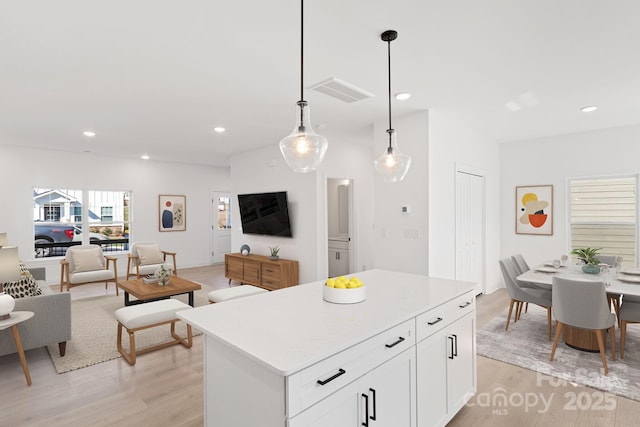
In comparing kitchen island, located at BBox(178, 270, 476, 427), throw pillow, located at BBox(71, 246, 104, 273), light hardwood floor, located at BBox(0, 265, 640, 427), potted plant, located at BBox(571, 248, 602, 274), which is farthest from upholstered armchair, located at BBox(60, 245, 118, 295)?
potted plant, located at BBox(571, 248, 602, 274)

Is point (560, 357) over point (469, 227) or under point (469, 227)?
under

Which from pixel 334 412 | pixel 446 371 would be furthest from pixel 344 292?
pixel 446 371

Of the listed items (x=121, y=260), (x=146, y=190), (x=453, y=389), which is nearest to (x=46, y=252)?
(x=121, y=260)

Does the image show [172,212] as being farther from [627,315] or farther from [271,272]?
[627,315]

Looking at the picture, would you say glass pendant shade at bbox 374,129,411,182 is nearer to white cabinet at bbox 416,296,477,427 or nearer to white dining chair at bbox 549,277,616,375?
white cabinet at bbox 416,296,477,427

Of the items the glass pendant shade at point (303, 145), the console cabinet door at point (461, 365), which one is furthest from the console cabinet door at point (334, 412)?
the glass pendant shade at point (303, 145)

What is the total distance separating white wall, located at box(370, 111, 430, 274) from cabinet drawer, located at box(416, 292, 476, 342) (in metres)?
1.76

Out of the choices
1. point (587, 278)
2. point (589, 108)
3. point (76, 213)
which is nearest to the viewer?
point (587, 278)

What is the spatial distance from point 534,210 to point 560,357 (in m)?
3.24

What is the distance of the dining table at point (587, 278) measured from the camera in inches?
121

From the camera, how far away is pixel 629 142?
4.93 m

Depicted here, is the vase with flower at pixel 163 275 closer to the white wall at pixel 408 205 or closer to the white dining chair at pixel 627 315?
the white wall at pixel 408 205

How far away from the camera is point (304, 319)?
5.66 ft

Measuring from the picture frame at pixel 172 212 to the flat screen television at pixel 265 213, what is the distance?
205 cm
